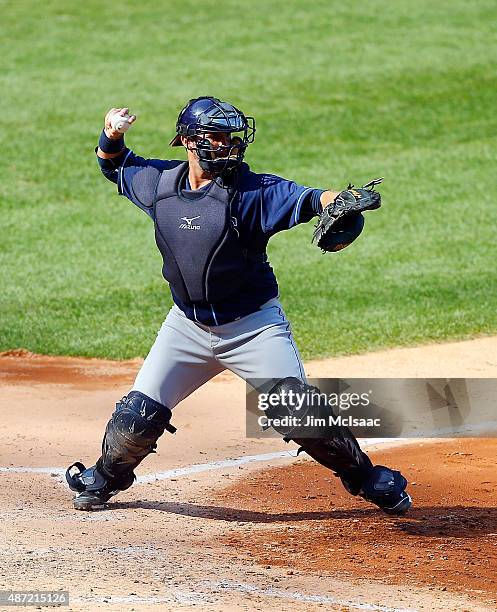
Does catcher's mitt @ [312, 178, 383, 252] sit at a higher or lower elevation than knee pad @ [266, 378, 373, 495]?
higher

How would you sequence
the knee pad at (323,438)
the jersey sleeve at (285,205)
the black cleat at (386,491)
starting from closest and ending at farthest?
the jersey sleeve at (285,205) < the knee pad at (323,438) < the black cleat at (386,491)

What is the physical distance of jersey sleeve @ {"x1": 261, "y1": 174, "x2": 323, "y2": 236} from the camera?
5.33 metres

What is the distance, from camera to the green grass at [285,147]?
1077 centimetres

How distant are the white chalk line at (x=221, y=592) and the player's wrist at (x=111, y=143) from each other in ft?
7.50

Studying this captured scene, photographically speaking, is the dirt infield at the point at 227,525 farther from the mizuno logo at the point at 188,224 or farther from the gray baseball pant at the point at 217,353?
the mizuno logo at the point at 188,224

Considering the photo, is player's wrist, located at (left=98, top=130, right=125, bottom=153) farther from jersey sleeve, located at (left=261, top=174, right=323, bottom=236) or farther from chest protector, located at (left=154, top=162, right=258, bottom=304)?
jersey sleeve, located at (left=261, top=174, right=323, bottom=236)

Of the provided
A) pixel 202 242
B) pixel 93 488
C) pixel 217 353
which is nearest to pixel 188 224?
pixel 202 242

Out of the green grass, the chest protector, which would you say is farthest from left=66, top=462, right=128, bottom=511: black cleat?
the green grass

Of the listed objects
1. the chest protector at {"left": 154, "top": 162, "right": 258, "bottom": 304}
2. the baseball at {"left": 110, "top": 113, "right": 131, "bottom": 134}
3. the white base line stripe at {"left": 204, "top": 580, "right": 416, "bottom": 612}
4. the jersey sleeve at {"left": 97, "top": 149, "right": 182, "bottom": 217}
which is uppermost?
the baseball at {"left": 110, "top": 113, "right": 131, "bottom": 134}

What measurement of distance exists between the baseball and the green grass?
4.06 metres

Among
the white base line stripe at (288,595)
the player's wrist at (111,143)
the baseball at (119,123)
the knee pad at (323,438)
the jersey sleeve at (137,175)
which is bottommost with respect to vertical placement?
the white base line stripe at (288,595)

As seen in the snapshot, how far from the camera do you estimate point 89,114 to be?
16.9 meters

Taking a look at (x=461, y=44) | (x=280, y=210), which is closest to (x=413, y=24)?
(x=461, y=44)

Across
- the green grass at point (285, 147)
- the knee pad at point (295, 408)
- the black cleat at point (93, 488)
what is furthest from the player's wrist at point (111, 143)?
the green grass at point (285, 147)
